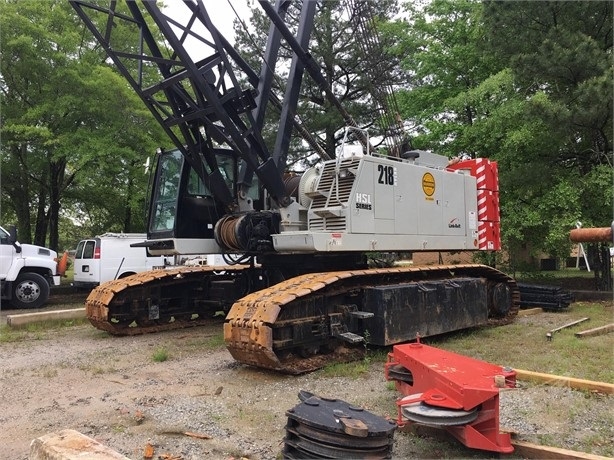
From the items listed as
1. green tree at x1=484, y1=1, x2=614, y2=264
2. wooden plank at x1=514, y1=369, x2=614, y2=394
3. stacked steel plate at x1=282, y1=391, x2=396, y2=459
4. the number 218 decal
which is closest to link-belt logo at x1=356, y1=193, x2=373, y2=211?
the number 218 decal

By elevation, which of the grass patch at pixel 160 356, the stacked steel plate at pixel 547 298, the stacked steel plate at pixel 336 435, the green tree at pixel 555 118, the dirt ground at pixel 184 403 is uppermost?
the green tree at pixel 555 118

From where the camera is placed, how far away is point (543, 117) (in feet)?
41.2

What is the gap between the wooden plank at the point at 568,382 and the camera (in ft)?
16.3

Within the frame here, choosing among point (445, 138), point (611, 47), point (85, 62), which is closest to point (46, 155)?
point (85, 62)

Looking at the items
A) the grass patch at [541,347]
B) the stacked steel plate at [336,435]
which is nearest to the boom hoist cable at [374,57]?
the grass patch at [541,347]

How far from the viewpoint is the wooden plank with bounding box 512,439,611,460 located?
339 cm

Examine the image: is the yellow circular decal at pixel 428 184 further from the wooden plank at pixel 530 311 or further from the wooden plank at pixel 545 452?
the wooden plank at pixel 545 452

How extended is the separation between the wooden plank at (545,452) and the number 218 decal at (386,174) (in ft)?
14.2

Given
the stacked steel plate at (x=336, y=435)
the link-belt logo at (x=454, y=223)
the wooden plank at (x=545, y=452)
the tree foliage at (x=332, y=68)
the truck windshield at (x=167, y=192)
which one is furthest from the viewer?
the tree foliage at (x=332, y=68)

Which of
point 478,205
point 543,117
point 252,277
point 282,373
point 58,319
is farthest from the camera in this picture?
point 543,117

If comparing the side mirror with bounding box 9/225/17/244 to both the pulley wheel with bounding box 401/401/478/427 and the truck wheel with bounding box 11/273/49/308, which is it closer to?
the truck wheel with bounding box 11/273/49/308

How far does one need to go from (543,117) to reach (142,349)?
10170 millimetres

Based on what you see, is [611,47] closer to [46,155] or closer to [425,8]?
[425,8]

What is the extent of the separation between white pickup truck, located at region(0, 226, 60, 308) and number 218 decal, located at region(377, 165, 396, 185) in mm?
9206
